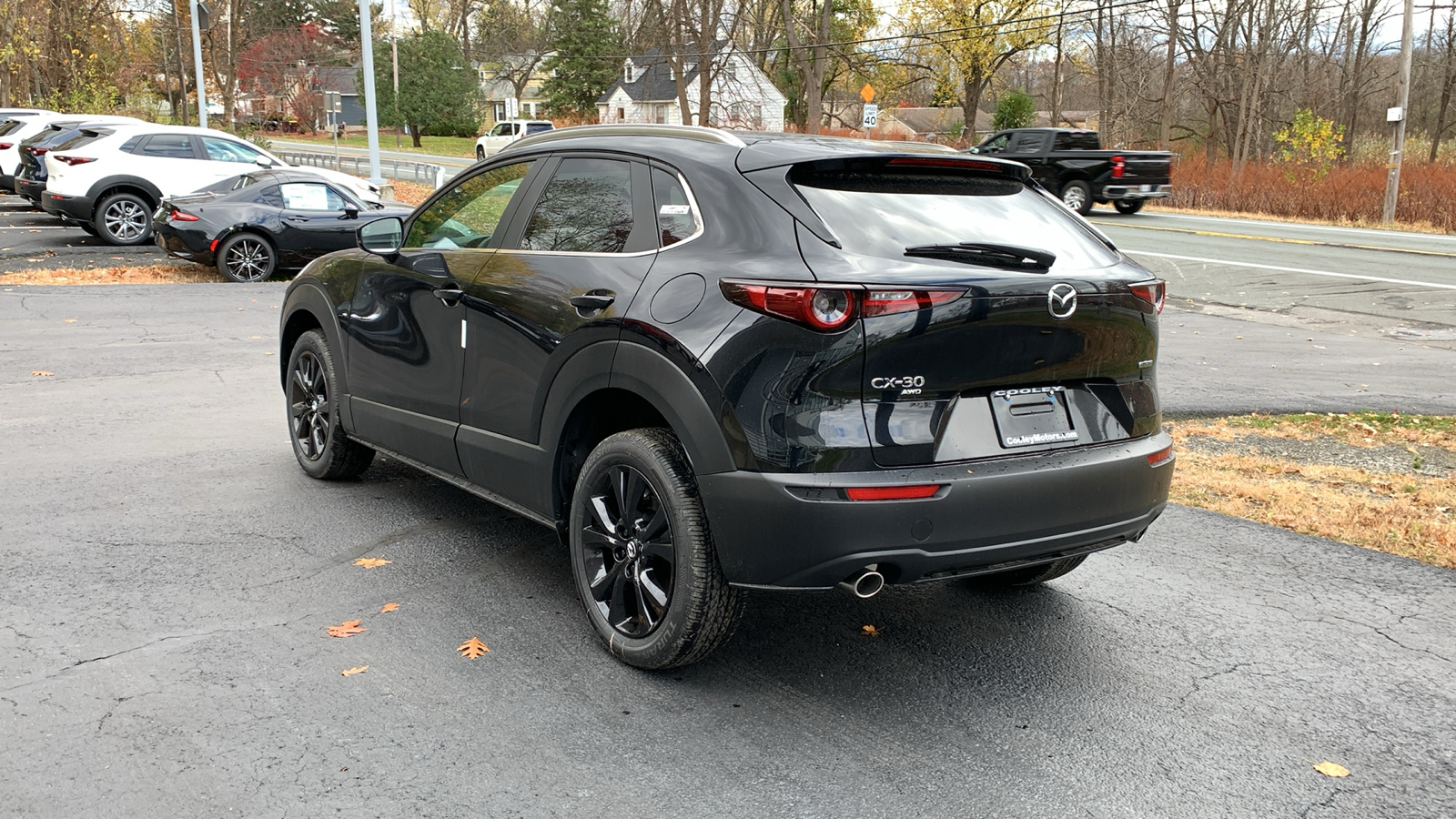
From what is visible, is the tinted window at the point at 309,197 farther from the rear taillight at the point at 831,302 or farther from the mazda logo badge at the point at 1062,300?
the mazda logo badge at the point at 1062,300

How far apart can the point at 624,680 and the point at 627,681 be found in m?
0.01

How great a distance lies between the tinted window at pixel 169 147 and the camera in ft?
63.9

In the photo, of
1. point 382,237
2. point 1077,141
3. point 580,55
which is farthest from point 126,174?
point 580,55

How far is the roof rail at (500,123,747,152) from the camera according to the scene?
4188mm

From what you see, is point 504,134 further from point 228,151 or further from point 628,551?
point 628,551

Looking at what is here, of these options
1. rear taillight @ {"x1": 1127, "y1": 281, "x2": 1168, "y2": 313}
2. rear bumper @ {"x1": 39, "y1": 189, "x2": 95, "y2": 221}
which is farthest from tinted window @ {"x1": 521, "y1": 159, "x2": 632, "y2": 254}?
rear bumper @ {"x1": 39, "y1": 189, "x2": 95, "y2": 221}

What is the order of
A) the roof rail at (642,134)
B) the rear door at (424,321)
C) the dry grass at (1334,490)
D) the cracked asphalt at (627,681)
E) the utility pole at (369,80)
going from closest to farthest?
the cracked asphalt at (627,681), the roof rail at (642,134), the rear door at (424,321), the dry grass at (1334,490), the utility pole at (369,80)

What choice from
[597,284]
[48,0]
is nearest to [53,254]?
[597,284]

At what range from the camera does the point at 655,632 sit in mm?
3902

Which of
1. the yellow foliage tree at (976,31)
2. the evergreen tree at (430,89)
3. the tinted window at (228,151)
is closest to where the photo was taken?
the tinted window at (228,151)

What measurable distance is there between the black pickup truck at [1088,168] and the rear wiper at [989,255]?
77.2ft

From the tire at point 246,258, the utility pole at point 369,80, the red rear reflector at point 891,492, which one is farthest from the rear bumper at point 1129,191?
the red rear reflector at point 891,492

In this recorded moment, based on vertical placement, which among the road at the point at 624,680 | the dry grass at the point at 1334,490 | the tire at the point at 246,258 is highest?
the tire at the point at 246,258

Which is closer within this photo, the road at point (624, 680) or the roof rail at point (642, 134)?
the road at point (624, 680)
